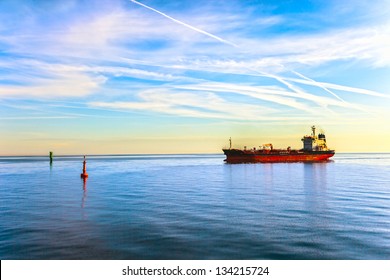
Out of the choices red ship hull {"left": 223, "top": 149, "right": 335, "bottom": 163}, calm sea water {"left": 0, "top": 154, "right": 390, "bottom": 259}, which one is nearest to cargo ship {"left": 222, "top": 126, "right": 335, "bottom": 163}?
red ship hull {"left": 223, "top": 149, "right": 335, "bottom": 163}

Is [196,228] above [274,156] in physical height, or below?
below

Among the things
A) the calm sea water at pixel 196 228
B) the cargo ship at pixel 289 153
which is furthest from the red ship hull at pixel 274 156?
the calm sea water at pixel 196 228

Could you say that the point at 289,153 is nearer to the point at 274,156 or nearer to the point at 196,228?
the point at 274,156

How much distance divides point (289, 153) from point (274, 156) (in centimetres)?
656

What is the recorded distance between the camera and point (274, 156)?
358ft

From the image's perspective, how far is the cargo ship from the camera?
109 meters

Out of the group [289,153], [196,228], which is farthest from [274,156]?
[196,228]

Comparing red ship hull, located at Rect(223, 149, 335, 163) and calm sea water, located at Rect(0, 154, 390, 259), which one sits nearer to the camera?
calm sea water, located at Rect(0, 154, 390, 259)

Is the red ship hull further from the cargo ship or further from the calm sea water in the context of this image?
the calm sea water

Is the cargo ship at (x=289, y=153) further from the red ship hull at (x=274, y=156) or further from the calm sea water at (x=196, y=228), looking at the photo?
the calm sea water at (x=196, y=228)

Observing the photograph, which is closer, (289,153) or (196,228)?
(196,228)
